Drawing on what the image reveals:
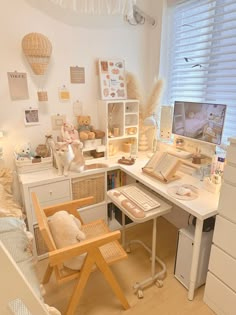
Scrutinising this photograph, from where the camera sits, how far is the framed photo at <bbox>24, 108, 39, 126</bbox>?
1901 mm

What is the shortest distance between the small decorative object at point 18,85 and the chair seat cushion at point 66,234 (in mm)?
1078

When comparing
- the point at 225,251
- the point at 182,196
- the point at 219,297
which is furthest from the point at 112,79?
the point at 219,297

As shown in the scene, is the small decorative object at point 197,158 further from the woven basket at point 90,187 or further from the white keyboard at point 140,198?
the woven basket at point 90,187

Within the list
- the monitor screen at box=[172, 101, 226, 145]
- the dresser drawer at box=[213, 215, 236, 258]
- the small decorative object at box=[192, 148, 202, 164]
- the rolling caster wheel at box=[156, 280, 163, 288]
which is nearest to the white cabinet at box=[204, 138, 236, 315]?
the dresser drawer at box=[213, 215, 236, 258]

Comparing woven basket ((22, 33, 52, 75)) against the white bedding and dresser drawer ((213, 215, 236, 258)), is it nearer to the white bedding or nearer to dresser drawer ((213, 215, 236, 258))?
the white bedding

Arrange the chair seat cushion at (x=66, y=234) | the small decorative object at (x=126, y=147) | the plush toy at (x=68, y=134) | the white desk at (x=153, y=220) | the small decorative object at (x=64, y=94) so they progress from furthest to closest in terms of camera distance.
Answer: the small decorative object at (x=126, y=147) → the small decorative object at (x=64, y=94) → the plush toy at (x=68, y=134) → the white desk at (x=153, y=220) → the chair seat cushion at (x=66, y=234)

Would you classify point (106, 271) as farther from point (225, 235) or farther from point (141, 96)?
point (141, 96)

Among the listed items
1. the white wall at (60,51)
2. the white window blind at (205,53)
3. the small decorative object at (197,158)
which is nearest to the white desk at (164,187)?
the small decorative object at (197,158)

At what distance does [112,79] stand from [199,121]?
93cm

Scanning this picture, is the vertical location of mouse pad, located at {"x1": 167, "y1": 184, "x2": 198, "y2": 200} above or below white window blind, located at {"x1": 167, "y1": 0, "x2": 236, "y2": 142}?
below

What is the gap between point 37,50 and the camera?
5.63 ft

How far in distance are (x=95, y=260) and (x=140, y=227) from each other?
113 cm

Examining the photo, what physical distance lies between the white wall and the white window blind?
0.79 feet

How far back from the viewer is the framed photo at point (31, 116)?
1901mm
